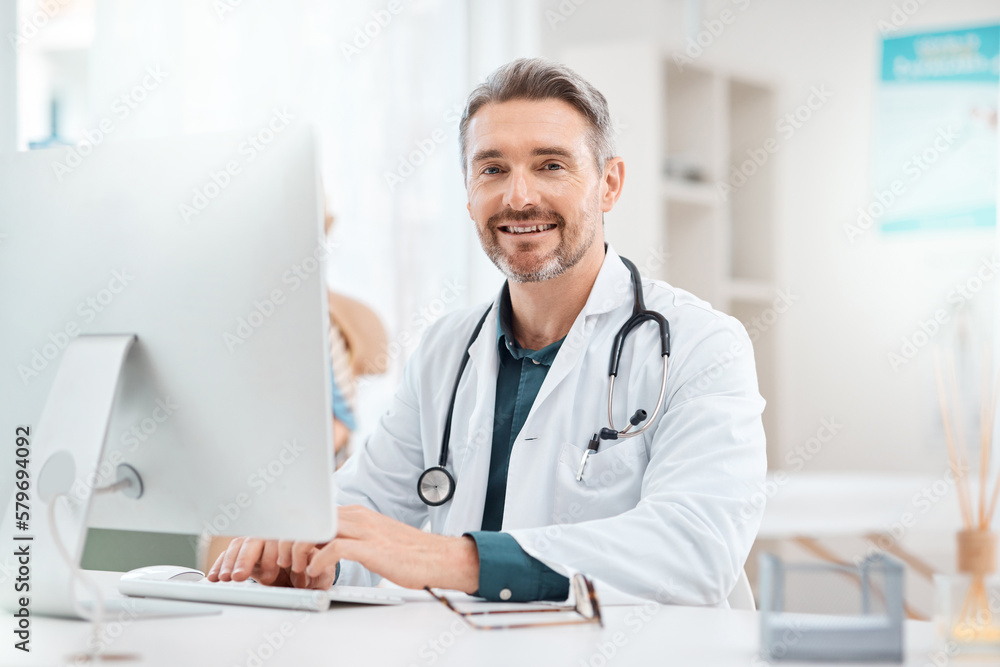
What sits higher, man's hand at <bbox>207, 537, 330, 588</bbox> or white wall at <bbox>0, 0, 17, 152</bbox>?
white wall at <bbox>0, 0, 17, 152</bbox>

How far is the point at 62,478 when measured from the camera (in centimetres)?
94

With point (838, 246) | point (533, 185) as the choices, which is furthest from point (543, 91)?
point (838, 246)

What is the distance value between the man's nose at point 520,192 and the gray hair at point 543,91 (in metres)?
0.13

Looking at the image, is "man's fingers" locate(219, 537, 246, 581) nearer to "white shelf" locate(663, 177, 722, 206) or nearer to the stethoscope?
the stethoscope

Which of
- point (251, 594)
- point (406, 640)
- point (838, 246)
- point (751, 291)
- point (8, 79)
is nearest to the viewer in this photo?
point (406, 640)

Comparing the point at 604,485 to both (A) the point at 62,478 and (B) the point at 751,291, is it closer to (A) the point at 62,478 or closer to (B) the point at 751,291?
(A) the point at 62,478

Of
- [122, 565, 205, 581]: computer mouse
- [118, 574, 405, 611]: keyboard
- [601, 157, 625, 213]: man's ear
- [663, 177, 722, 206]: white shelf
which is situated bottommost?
[122, 565, 205, 581]: computer mouse

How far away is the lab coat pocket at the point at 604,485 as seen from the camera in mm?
1355

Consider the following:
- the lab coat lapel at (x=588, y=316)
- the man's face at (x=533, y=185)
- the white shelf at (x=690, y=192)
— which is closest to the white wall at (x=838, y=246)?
the white shelf at (x=690, y=192)

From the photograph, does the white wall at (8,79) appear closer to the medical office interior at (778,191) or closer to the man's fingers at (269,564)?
the medical office interior at (778,191)

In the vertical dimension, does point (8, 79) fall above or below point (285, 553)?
above

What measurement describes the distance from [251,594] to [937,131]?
3.37 m

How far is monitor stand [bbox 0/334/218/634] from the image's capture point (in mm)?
929

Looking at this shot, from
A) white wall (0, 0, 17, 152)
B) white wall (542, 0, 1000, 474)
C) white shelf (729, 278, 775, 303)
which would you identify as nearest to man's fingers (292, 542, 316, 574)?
white wall (0, 0, 17, 152)
